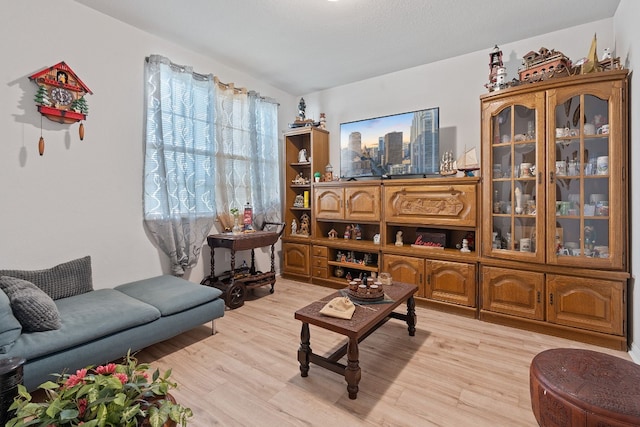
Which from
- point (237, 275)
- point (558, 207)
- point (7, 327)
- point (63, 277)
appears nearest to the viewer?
point (7, 327)

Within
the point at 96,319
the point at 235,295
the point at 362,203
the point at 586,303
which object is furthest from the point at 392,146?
the point at 96,319

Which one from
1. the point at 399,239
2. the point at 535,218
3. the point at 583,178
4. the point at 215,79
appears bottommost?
the point at 399,239

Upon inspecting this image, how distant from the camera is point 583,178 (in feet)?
8.46

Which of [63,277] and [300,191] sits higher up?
[300,191]

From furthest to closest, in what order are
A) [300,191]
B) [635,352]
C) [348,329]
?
[300,191] → [635,352] → [348,329]

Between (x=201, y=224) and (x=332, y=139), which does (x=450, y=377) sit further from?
(x=332, y=139)

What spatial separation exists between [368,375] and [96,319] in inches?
74.8

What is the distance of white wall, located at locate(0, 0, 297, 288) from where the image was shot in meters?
2.30

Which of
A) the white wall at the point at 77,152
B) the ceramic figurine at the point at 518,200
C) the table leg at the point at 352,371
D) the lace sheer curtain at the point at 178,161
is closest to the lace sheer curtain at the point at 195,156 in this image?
the lace sheer curtain at the point at 178,161

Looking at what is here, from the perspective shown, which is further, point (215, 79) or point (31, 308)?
point (215, 79)

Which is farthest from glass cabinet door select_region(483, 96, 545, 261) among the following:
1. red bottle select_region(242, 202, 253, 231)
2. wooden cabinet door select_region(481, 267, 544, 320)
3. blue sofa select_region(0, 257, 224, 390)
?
blue sofa select_region(0, 257, 224, 390)

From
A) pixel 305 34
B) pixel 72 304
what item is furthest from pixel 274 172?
pixel 72 304

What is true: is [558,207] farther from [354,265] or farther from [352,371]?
[352,371]

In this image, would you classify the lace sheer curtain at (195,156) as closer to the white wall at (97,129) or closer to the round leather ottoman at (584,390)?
the white wall at (97,129)
